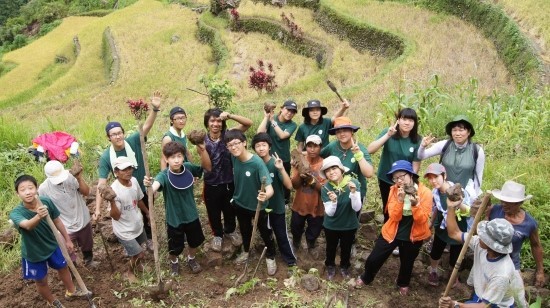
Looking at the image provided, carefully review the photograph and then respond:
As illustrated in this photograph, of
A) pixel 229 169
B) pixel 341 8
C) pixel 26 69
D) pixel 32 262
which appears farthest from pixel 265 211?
pixel 26 69

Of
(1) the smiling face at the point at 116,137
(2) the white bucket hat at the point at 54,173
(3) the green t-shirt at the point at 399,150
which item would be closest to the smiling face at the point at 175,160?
(1) the smiling face at the point at 116,137

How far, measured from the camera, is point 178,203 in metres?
4.48

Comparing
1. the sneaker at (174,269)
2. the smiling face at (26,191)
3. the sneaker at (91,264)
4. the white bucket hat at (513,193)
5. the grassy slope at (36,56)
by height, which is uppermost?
the white bucket hat at (513,193)

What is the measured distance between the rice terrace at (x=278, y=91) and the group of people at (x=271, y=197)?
25cm

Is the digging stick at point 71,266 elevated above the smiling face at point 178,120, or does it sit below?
below

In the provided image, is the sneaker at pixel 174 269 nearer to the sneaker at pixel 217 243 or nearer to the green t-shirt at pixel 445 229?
the sneaker at pixel 217 243

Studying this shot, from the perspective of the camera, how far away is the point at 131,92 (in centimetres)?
2048

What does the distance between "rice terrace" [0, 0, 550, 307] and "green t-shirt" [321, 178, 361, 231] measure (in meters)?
0.63

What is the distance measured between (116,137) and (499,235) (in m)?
3.62

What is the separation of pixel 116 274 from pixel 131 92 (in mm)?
16969

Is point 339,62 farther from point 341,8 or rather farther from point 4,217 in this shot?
point 4,217

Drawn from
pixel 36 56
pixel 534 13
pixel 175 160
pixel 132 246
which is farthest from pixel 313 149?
pixel 36 56

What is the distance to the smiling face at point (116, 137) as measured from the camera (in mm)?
4524

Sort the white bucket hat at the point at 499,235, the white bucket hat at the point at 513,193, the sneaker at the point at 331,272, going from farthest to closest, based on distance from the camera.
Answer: the sneaker at the point at 331,272 < the white bucket hat at the point at 513,193 < the white bucket hat at the point at 499,235
